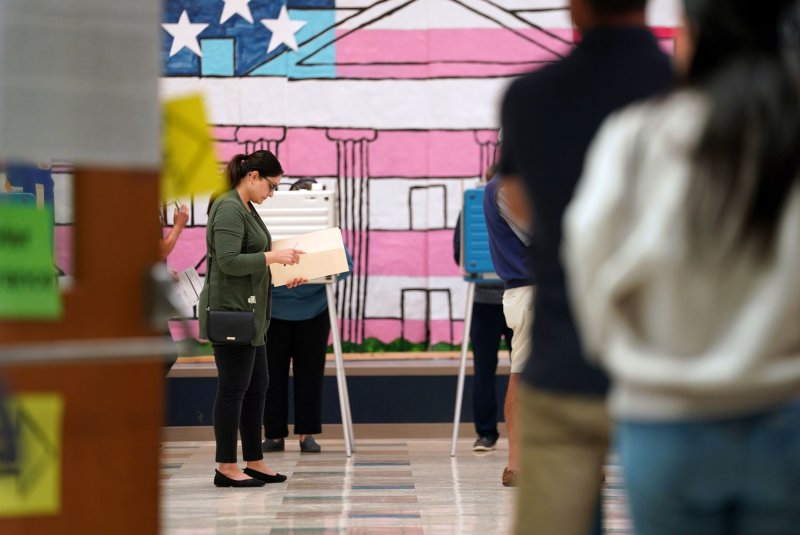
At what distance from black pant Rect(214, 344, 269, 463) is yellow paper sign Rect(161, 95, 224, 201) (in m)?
3.69

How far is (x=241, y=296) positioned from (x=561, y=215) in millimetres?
4023

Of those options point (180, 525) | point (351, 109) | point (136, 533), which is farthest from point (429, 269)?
point (136, 533)

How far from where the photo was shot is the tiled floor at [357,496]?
4.98 meters

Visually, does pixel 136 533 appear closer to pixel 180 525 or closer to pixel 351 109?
pixel 180 525

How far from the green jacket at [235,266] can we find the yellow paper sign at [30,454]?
148 inches

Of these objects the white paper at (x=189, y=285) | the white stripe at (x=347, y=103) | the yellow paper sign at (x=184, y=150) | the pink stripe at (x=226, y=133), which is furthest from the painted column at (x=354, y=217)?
the yellow paper sign at (x=184, y=150)

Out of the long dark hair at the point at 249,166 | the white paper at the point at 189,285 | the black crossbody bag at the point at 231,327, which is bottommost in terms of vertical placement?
the black crossbody bag at the point at 231,327

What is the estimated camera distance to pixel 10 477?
6.53ft

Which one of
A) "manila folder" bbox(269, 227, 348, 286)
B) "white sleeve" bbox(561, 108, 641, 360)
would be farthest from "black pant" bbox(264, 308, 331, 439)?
"white sleeve" bbox(561, 108, 641, 360)

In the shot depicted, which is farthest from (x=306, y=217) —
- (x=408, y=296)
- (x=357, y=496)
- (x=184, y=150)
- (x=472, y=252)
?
(x=184, y=150)

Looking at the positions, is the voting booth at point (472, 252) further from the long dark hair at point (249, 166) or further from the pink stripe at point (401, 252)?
the long dark hair at point (249, 166)

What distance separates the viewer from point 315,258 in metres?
7.00

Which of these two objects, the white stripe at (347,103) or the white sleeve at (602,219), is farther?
the white stripe at (347,103)

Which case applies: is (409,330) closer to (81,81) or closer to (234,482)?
(234,482)
